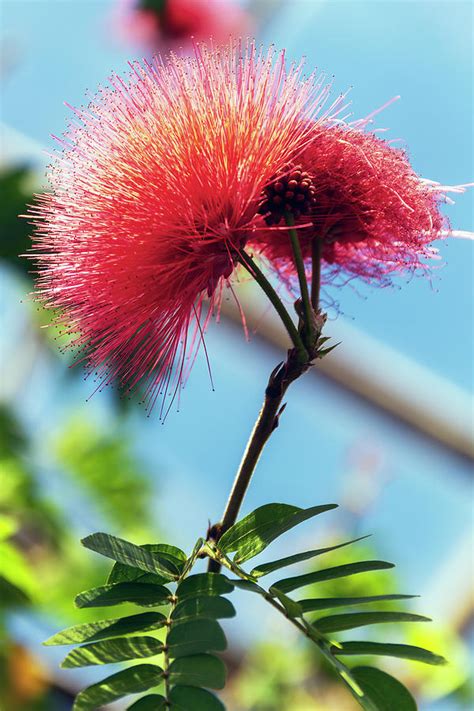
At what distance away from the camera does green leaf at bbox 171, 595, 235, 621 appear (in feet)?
2.22

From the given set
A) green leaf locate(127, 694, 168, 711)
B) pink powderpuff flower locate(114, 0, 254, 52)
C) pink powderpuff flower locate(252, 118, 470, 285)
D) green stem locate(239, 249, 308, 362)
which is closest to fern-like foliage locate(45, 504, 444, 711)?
green leaf locate(127, 694, 168, 711)

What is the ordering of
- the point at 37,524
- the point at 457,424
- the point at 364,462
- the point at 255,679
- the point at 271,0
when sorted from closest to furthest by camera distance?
the point at 37,524, the point at 255,679, the point at 457,424, the point at 364,462, the point at 271,0

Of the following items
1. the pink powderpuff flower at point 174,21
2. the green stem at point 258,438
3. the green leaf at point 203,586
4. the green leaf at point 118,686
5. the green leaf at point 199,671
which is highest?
the pink powderpuff flower at point 174,21

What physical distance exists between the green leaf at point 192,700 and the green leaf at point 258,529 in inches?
5.5

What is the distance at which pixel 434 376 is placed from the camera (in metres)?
3.34

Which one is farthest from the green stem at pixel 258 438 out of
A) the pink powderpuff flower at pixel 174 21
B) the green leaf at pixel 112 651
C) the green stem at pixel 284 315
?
the pink powderpuff flower at pixel 174 21

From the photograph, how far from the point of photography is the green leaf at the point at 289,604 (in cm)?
73

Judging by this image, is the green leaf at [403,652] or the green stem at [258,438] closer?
the green leaf at [403,652]

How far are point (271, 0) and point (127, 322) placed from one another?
3867 mm

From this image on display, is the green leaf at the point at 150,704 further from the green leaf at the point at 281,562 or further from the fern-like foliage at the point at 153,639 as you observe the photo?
the green leaf at the point at 281,562

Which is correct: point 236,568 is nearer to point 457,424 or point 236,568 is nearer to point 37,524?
point 37,524

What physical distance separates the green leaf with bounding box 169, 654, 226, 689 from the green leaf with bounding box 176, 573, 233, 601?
0.18ft

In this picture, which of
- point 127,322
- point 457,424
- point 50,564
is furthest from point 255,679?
point 127,322

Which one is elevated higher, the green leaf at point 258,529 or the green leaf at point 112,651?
the green leaf at point 258,529
